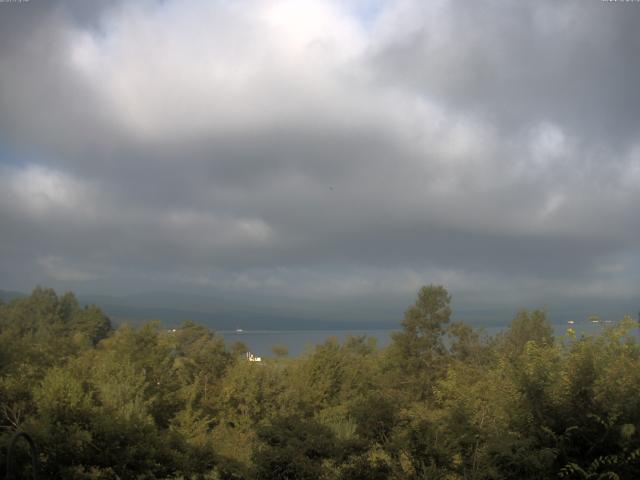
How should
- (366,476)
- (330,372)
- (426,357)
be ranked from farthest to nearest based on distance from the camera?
1. (426,357)
2. (330,372)
3. (366,476)

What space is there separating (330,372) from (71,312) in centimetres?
8215

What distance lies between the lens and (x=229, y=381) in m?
29.0

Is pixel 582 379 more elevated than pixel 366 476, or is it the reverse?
pixel 582 379

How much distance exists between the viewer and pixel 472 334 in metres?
48.6

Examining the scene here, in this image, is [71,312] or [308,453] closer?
[308,453]

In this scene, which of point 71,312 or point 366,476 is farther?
point 71,312

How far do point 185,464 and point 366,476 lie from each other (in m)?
2.89

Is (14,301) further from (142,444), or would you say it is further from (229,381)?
(142,444)

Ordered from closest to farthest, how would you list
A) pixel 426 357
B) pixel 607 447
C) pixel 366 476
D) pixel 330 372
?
1. pixel 366 476
2. pixel 607 447
3. pixel 330 372
4. pixel 426 357

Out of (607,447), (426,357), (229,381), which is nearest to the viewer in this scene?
(607,447)

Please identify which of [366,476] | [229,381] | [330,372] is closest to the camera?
[366,476]

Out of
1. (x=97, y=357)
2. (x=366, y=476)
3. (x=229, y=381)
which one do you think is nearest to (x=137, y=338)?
(x=97, y=357)

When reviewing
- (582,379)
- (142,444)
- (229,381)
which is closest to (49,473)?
(142,444)

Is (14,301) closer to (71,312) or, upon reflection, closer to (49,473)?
(71,312)
